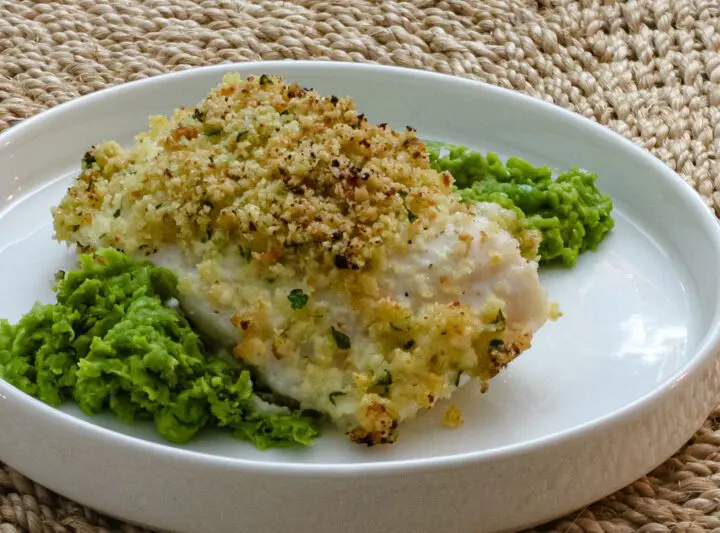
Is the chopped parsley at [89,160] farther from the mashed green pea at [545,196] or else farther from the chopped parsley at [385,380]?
the chopped parsley at [385,380]

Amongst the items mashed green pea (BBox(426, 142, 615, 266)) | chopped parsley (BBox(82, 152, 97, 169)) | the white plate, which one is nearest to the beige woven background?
the white plate

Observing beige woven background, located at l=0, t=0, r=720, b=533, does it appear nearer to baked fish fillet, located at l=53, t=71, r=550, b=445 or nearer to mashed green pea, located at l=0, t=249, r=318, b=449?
baked fish fillet, located at l=53, t=71, r=550, b=445

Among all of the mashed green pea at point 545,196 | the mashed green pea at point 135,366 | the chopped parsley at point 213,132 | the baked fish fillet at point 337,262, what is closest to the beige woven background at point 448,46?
the mashed green pea at point 545,196

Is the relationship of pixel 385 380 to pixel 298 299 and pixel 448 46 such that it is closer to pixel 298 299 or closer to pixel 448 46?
pixel 298 299

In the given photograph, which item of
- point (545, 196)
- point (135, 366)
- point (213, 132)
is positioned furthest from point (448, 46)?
point (135, 366)

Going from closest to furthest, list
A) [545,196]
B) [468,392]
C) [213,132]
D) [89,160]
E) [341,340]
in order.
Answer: [341,340] < [468,392] < [213,132] < [89,160] < [545,196]

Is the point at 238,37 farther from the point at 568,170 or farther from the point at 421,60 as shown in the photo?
the point at 568,170
